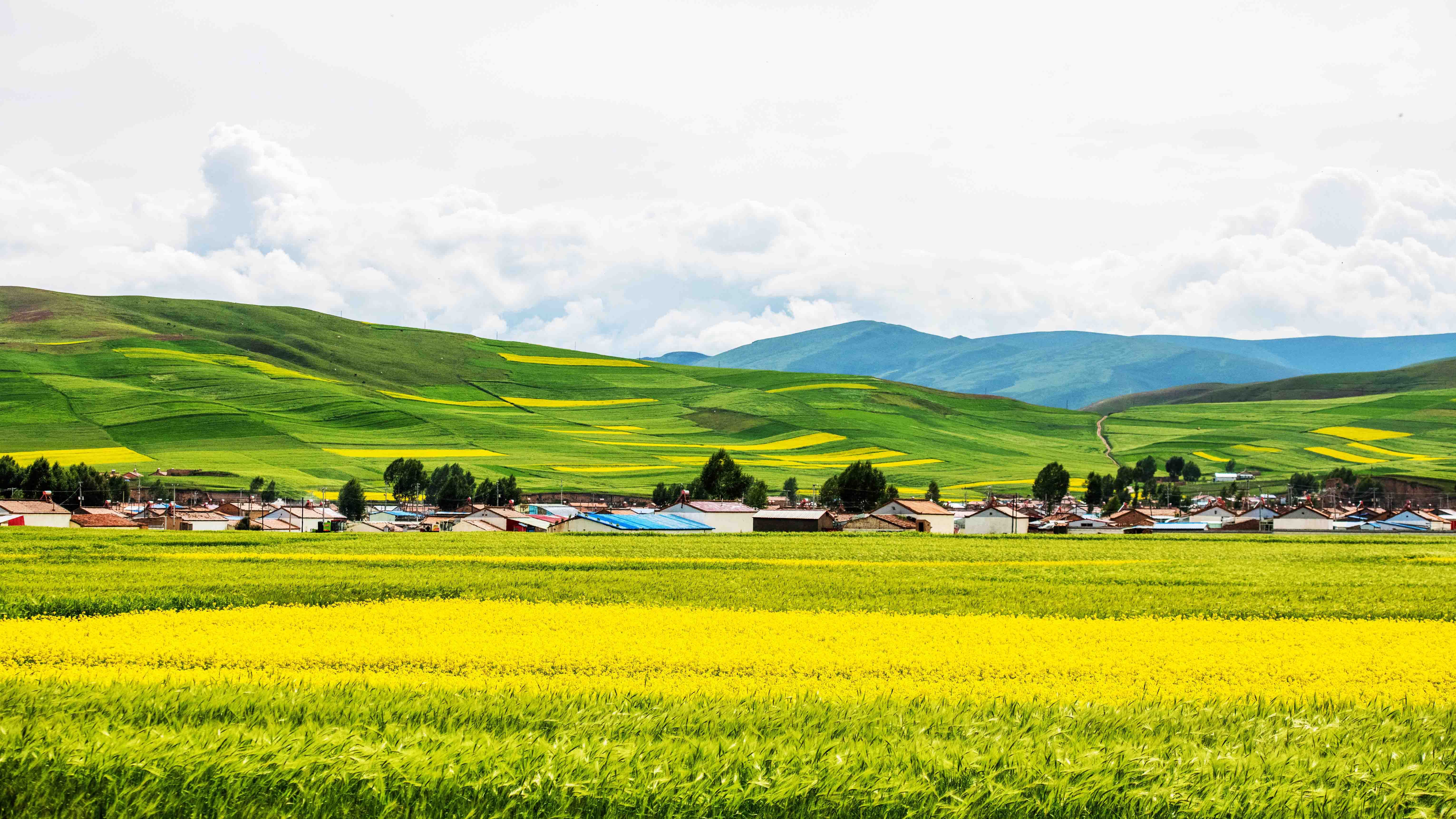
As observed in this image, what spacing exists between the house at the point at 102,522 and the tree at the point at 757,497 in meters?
60.8

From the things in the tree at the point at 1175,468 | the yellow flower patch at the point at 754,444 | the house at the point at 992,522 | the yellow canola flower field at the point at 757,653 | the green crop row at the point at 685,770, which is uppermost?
the yellow flower patch at the point at 754,444

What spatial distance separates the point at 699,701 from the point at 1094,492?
15072cm

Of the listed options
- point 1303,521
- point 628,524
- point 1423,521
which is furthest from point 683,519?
point 1423,521

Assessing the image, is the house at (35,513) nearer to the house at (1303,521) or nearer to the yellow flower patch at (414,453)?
the yellow flower patch at (414,453)

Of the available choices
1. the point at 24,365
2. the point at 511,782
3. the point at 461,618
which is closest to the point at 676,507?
the point at 461,618

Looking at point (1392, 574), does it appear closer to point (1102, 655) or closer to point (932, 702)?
point (1102, 655)

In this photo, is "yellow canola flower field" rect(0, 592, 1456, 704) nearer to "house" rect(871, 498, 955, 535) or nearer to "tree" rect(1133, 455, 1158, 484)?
"house" rect(871, 498, 955, 535)

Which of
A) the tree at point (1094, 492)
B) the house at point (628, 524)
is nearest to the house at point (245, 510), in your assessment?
the house at point (628, 524)

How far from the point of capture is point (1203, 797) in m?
8.98

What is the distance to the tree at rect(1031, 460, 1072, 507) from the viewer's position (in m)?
144

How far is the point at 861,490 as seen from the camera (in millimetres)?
123000

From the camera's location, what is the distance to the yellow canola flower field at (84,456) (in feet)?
438

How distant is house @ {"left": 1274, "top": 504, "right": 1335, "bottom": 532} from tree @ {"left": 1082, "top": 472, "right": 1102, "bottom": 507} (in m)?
46.0

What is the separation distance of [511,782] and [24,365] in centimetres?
21139
